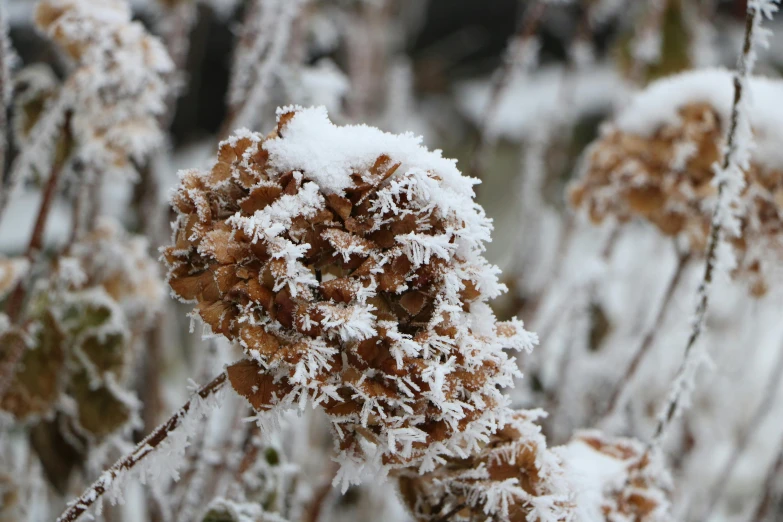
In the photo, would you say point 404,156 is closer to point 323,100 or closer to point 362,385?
point 362,385

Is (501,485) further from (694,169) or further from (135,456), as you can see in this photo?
(694,169)

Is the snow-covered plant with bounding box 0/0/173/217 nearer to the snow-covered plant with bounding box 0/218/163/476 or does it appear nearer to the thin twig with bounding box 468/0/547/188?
the snow-covered plant with bounding box 0/218/163/476

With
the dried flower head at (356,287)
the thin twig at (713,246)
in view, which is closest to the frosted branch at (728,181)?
the thin twig at (713,246)

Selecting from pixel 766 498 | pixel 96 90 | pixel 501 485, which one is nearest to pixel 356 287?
pixel 501 485

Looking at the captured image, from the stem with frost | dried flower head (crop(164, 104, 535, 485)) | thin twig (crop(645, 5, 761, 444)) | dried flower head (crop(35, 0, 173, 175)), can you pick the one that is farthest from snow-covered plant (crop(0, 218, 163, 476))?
the stem with frost

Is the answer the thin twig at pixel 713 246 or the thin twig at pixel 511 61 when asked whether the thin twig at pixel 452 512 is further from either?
the thin twig at pixel 511 61

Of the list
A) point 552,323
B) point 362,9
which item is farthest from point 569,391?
point 362,9

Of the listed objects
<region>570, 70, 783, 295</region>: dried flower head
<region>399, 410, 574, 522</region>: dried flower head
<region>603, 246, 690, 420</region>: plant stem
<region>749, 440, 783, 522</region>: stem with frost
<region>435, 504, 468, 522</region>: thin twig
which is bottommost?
<region>435, 504, 468, 522</region>: thin twig
